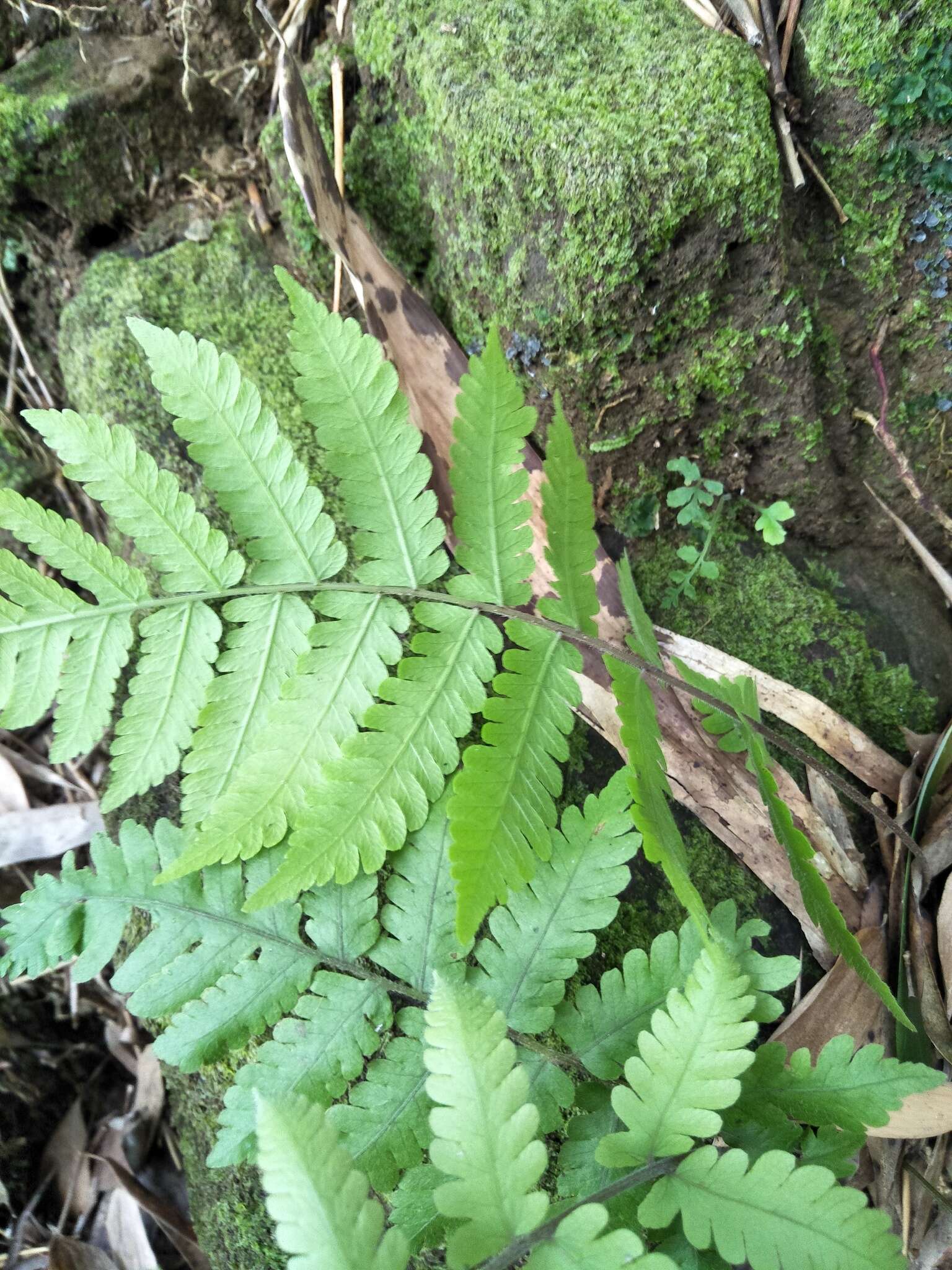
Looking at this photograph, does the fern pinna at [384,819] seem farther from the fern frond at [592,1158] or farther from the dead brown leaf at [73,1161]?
the dead brown leaf at [73,1161]

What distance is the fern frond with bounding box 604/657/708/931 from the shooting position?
1.49 m

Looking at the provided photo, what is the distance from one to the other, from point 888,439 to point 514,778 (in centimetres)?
165

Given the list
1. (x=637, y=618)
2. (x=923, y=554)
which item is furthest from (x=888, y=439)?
(x=637, y=618)

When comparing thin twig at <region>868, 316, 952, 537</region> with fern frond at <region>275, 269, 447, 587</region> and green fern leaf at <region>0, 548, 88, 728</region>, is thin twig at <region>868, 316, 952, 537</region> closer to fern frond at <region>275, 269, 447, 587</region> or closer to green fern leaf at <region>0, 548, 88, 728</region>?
fern frond at <region>275, 269, 447, 587</region>

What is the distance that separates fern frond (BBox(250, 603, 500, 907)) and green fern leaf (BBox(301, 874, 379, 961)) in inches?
5.2

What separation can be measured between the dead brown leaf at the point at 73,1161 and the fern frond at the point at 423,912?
1938 millimetres

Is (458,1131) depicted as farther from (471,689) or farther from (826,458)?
(826,458)

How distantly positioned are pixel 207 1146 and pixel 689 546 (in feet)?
7.30

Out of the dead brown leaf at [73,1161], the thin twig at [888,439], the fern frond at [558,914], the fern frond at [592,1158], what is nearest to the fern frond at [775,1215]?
the fern frond at [592,1158]

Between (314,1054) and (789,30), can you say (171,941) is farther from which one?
(789,30)

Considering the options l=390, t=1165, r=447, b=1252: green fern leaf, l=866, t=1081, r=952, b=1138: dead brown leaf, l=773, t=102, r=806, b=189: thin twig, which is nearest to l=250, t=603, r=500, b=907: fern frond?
l=390, t=1165, r=447, b=1252: green fern leaf

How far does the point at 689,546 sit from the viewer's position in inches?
92.4

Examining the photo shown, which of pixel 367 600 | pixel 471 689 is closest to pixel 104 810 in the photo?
pixel 367 600

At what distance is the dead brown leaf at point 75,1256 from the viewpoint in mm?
2561
